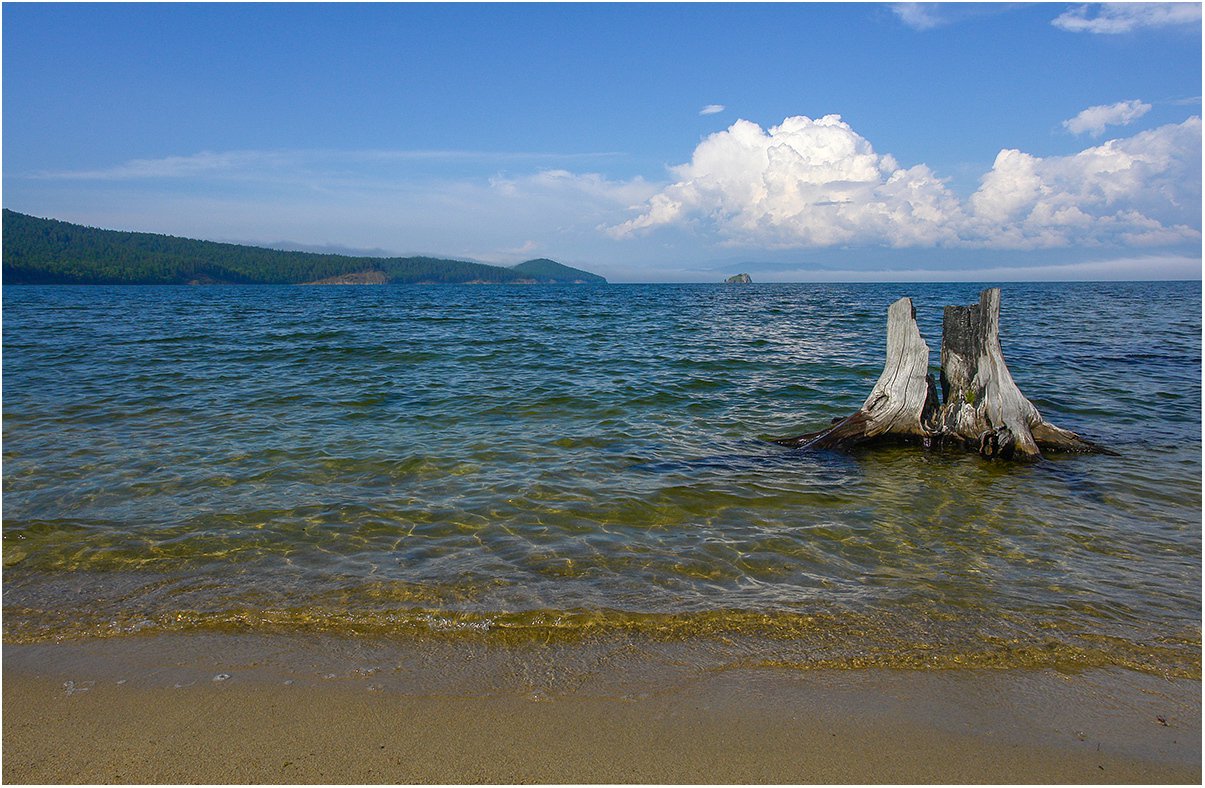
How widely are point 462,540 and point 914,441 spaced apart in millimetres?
7125

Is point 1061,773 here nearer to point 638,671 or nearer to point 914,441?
point 638,671

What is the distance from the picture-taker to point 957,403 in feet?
33.7

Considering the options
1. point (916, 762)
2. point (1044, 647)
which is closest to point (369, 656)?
point (916, 762)

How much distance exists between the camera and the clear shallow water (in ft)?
16.5

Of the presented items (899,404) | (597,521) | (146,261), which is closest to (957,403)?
(899,404)

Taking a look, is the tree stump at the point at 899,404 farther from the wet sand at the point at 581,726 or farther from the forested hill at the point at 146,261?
the forested hill at the point at 146,261

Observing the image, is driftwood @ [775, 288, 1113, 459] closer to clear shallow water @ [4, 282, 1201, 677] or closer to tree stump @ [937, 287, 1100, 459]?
tree stump @ [937, 287, 1100, 459]

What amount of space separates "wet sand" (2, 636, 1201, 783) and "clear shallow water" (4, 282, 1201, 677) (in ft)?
1.43

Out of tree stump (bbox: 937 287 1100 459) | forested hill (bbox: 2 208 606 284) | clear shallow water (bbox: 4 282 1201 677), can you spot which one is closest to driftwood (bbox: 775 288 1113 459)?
tree stump (bbox: 937 287 1100 459)

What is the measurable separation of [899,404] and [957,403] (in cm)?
85

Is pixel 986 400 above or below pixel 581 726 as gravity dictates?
above

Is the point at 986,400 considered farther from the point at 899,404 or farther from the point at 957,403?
the point at 899,404

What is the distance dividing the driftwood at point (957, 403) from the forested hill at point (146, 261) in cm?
13851

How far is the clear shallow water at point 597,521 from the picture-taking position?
5023mm
